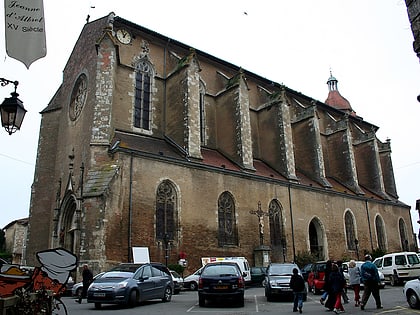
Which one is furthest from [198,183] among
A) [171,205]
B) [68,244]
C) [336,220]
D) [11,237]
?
[11,237]

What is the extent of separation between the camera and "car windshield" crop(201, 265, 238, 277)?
40.1 ft

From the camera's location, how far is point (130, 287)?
38.4ft

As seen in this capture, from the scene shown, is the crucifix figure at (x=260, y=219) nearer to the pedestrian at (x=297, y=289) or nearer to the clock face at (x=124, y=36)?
the pedestrian at (x=297, y=289)

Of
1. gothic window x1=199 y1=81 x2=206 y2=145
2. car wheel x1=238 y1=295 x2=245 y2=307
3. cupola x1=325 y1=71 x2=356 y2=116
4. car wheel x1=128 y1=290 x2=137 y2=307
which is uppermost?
cupola x1=325 y1=71 x2=356 y2=116

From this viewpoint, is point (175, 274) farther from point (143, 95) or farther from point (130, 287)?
point (143, 95)

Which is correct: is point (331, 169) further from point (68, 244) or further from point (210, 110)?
point (68, 244)

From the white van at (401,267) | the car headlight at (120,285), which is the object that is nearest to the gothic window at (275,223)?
the white van at (401,267)

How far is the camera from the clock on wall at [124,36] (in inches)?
922

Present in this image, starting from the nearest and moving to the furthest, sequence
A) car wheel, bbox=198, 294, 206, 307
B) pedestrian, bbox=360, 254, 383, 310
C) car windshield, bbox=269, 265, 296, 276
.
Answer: pedestrian, bbox=360, 254, 383, 310
car wheel, bbox=198, 294, 206, 307
car windshield, bbox=269, 265, 296, 276

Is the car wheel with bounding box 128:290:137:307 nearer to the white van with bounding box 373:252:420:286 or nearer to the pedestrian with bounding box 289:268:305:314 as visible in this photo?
the pedestrian with bounding box 289:268:305:314

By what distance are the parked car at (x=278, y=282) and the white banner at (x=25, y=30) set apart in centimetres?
1074

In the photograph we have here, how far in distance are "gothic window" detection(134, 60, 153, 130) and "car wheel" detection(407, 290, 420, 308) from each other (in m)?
16.4

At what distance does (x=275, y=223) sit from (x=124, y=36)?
14.7 meters

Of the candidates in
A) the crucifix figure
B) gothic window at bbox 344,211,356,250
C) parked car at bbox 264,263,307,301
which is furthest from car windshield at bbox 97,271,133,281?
gothic window at bbox 344,211,356,250
